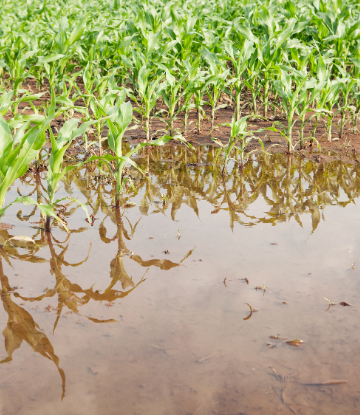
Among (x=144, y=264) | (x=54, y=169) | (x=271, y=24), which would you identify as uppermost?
(x=271, y=24)

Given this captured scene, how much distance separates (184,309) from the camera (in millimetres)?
2127

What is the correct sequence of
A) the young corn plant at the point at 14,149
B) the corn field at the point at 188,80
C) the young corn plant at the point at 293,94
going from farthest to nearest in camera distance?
the young corn plant at the point at 293,94
the corn field at the point at 188,80
the young corn plant at the point at 14,149

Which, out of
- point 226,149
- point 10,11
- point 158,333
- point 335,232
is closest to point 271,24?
point 226,149

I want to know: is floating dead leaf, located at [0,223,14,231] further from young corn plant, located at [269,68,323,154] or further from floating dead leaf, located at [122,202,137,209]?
young corn plant, located at [269,68,323,154]

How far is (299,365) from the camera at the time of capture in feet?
5.85

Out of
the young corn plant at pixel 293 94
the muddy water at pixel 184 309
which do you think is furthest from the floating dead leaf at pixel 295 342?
the young corn plant at pixel 293 94

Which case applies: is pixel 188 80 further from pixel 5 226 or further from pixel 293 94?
pixel 5 226

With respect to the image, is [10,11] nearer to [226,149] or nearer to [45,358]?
[226,149]

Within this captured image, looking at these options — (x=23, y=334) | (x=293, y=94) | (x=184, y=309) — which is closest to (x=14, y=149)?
(x=23, y=334)

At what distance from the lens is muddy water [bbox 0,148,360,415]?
1658 mm

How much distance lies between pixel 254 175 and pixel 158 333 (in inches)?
101

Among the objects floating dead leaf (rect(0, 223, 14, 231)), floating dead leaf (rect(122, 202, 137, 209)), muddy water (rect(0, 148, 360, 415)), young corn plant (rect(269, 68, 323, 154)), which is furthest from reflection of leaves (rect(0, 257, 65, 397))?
young corn plant (rect(269, 68, 323, 154))

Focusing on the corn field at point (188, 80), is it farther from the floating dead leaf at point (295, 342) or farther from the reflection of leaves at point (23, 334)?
the floating dead leaf at point (295, 342)

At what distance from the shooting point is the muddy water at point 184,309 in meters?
1.66
